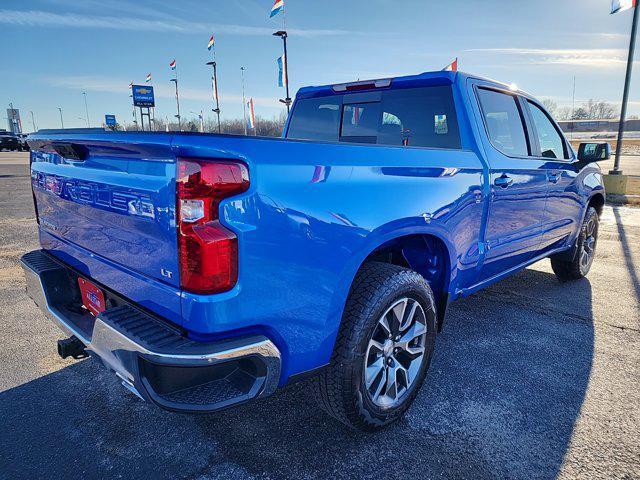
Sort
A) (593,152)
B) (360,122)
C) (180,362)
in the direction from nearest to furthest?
(180,362) < (360,122) < (593,152)

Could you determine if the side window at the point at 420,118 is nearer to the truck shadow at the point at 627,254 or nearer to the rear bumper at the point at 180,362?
the rear bumper at the point at 180,362

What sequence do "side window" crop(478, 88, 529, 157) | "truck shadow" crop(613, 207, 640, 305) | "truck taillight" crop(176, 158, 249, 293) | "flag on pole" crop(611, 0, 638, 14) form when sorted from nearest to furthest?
"truck taillight" crop(176, 158, 249, 293) < "side window" crop(478, 88, 529, 157) < "truck shadow" crop(613, 207, 640, 305) < "flag on pole" crop(611, 0, 638, 14)

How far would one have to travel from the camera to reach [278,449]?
2.17 metres

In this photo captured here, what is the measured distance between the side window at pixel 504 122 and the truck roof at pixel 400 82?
0.12 metres

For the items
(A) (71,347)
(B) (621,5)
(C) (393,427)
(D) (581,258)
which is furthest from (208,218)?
(B) (621,5)

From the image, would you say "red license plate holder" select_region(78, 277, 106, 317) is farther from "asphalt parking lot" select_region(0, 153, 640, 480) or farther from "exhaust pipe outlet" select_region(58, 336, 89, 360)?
"asphalt parking lot" select_region(0, 153, 640, 480)

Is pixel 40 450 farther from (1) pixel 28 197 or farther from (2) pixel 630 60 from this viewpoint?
(2) pixel 630 60

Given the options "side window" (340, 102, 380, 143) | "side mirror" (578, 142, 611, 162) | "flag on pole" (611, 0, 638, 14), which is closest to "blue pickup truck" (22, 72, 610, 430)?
"side window" (340, 102, 380, 143)

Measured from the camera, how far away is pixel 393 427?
2377 millimetres

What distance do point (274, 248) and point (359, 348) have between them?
2.33 ft

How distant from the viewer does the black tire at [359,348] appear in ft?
6.67

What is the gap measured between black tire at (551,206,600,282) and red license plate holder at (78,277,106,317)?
4575 millimetres

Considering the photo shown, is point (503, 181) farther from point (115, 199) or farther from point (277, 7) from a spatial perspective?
point (277, 7)

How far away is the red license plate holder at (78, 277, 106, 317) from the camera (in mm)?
2145
